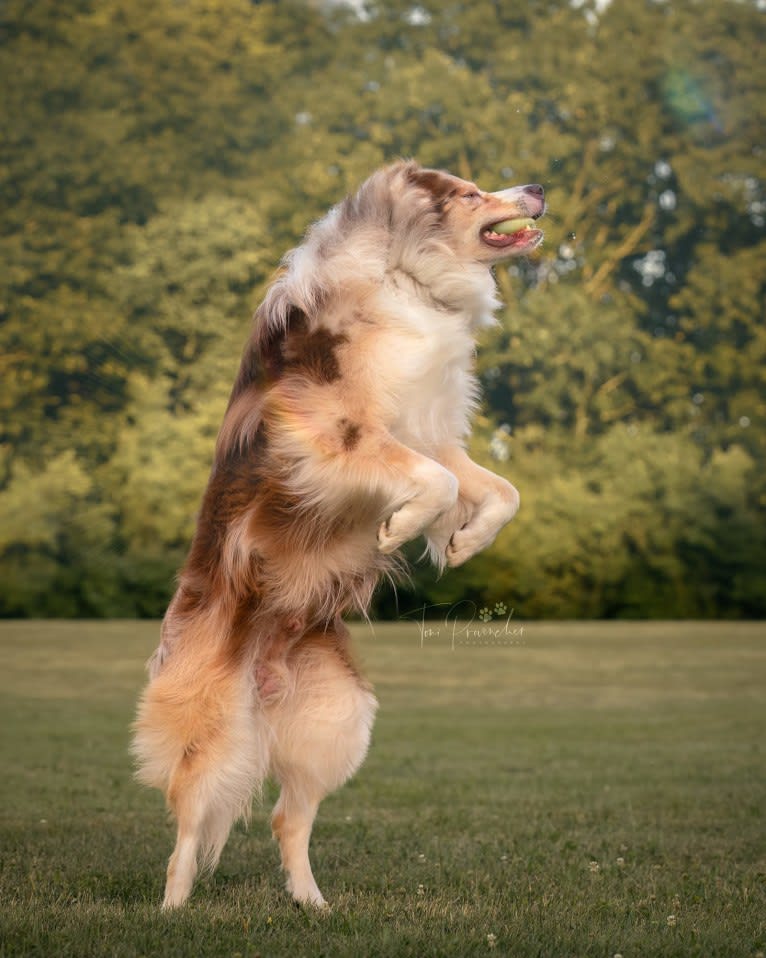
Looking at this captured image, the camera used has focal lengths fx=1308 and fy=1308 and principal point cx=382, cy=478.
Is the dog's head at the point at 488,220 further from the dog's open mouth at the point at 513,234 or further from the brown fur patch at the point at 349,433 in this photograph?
the brown fur patch at the point at 349,433

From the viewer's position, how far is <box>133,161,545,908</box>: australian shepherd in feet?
15.1

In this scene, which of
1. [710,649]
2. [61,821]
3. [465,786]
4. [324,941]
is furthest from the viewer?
[710,649]

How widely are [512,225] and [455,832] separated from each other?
11.4 ft

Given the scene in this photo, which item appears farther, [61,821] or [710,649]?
[710,649]

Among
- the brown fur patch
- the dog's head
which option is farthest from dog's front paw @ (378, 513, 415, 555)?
the dog's head

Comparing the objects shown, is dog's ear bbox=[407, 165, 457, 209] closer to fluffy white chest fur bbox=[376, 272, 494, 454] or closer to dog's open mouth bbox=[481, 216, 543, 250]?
dog's open mouth bbox=[481, 216, 543, 250]

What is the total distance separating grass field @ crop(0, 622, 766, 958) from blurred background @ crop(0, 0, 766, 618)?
786 centimetres

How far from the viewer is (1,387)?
25.6m

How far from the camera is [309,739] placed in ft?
15.5

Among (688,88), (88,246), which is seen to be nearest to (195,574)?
(88,246)

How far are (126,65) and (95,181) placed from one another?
8.44 ft

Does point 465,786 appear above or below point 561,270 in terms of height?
above

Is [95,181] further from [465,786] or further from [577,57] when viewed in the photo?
[465,786]

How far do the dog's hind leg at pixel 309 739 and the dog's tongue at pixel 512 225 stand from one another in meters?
1.72
